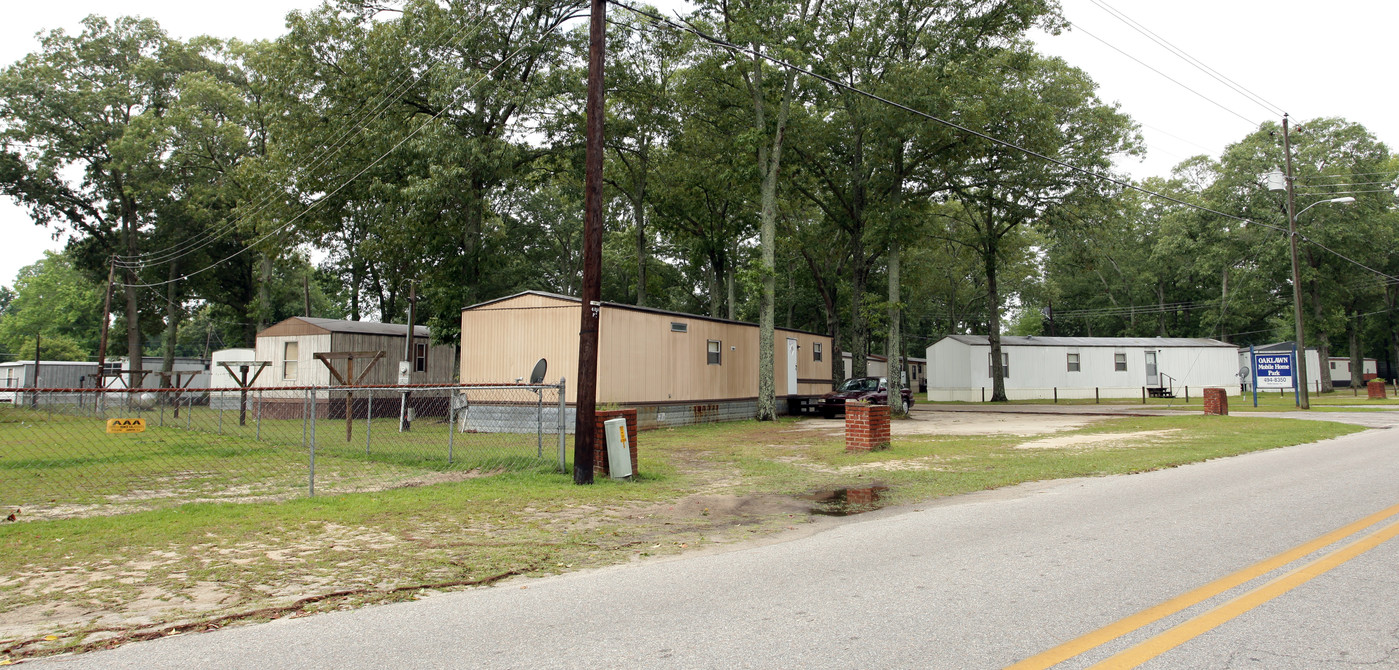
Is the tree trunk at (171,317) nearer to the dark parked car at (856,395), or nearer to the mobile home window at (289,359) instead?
the mobile home window at (289,359)

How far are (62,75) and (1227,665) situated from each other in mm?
48647

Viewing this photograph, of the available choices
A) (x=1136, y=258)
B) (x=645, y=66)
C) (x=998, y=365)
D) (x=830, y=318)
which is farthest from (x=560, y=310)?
(x=1136, y=258)

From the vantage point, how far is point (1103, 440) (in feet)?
53.1

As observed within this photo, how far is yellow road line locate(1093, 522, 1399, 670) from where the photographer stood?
3645mm

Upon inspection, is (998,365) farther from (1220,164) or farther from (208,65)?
(208,65)

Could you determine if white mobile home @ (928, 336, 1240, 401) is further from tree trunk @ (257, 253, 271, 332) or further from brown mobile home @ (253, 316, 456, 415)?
tree trunk @ (257, 253, 271, 332)

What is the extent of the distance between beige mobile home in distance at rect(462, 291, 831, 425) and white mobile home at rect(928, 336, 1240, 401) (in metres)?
21.6

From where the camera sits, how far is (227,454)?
46.1 feet

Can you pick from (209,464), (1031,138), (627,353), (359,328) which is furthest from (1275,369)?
(359,328)

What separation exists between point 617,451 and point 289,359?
24.4 m

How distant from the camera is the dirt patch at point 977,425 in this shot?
64.0ft

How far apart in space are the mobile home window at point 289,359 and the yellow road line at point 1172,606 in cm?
3111

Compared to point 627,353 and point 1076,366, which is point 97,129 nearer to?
point 627,353

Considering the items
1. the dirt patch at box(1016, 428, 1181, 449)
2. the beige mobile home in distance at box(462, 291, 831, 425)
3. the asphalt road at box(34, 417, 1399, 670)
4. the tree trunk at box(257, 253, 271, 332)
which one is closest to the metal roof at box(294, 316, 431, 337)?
the tree trunk at box(257, 253, 271, 332)
